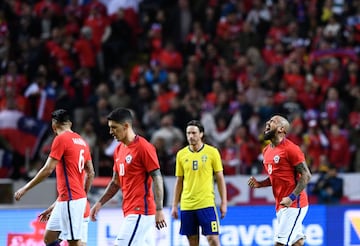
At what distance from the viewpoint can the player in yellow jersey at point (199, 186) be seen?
14.4 meters

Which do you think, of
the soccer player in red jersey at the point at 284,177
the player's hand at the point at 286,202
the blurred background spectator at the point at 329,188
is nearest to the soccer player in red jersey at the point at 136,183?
the player's hand at the point at 286,202

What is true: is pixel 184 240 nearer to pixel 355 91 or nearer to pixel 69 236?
pixel 69 236

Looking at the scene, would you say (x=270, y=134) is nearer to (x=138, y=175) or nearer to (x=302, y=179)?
(x=302, y=179)

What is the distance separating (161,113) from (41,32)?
193 inches

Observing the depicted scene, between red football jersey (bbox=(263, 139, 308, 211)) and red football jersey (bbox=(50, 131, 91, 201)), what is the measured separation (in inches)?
95.2

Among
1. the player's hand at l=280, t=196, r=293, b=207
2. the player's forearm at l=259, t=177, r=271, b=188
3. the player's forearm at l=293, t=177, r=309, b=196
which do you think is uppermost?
the player's forearm at l=259, t=177, r=271, b=188

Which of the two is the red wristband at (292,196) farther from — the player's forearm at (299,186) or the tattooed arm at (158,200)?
the tattooed arm at (158,200)

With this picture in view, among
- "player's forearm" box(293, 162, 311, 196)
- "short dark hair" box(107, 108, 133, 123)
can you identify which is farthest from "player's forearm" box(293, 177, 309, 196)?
"short dark hair" box(107, 108, 133, 123)

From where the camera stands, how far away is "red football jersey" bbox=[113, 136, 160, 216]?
12.0m

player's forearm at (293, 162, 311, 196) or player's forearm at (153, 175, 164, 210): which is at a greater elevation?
Answer: player's forearm at (293, 162, 311, 196)

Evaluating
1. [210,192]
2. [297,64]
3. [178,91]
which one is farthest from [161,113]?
[210,192]

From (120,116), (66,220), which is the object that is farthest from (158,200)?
Answer: (66,220)

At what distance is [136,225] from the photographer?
11.9 m

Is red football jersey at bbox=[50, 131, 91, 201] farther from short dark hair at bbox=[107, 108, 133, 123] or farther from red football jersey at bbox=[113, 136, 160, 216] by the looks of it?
short dark hair at bbox=[107, 108, 133, 123]
